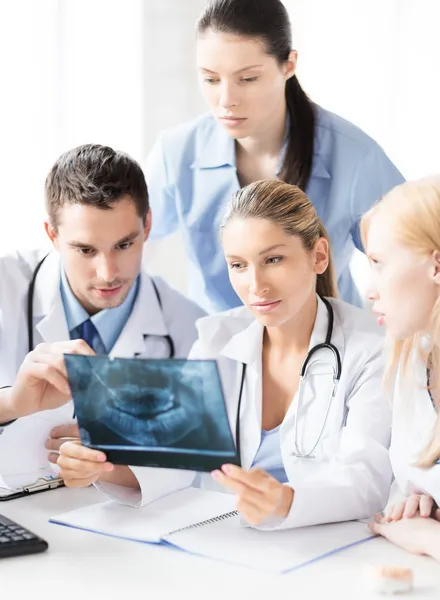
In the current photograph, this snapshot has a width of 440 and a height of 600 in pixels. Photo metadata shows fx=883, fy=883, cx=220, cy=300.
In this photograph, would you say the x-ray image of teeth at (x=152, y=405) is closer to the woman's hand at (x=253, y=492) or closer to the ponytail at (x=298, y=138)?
the woman's hand at (x=253, y=492)

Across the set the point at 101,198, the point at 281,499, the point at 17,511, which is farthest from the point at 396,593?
the point at 101,198

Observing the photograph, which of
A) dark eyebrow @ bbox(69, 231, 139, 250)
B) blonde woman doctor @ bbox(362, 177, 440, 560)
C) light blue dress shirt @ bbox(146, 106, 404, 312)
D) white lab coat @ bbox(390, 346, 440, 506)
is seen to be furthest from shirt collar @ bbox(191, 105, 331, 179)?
white lab coat @ bbox(390, 346, 440, 506)

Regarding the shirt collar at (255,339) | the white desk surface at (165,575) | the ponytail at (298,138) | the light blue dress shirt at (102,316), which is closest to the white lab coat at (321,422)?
the shirt collar at (255,339)

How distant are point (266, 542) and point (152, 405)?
0.27 m

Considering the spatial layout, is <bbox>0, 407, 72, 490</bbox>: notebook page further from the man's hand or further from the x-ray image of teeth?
the x-ray image of teeth

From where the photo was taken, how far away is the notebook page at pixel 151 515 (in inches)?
54.4

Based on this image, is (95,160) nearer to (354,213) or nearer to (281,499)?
(354,213)

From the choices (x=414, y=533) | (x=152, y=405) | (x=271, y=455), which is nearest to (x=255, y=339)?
(x=271, y=455)

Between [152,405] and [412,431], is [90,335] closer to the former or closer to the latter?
[152,405]

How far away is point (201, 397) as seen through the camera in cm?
130

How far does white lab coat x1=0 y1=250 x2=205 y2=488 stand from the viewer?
6.36 feet

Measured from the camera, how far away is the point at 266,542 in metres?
1.33

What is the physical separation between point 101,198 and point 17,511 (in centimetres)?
68

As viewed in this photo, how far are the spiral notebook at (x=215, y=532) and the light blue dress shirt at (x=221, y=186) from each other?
34.5 inches
